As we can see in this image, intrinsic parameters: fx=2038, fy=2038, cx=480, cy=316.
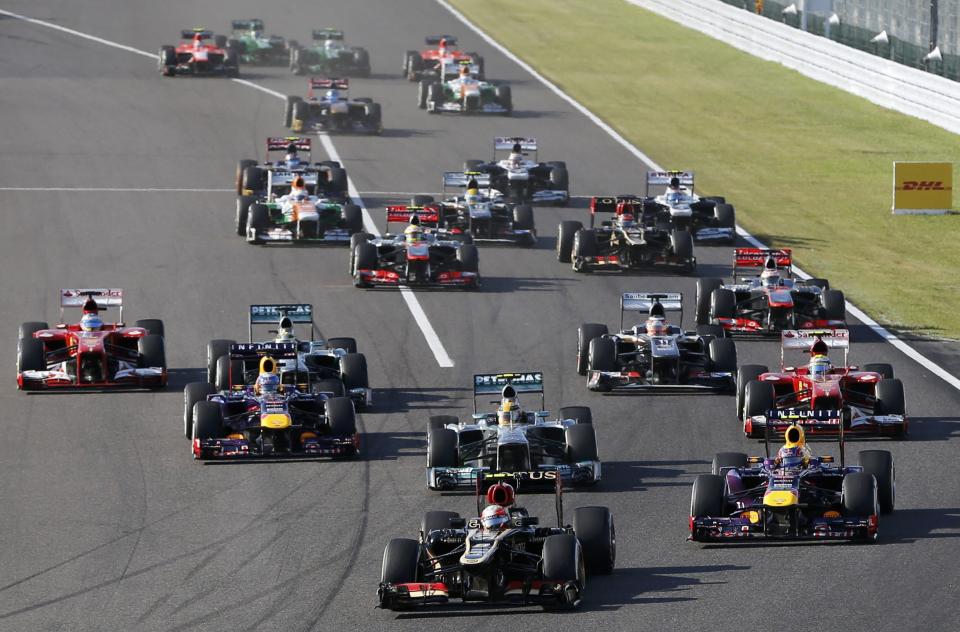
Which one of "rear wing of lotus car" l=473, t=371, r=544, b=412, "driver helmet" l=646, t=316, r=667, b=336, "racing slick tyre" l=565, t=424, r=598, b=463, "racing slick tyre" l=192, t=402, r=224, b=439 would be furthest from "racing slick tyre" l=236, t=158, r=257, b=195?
"racing slick tyre" l=565, t=424, r=598, b=463

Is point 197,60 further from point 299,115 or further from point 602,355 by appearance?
point 602,355

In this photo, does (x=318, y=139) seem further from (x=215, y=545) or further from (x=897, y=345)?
(x=215, y=545)

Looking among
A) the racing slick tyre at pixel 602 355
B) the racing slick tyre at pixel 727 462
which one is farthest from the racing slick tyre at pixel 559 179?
the racing slick tyre at pixel 727 462

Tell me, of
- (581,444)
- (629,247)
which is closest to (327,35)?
(629,247)

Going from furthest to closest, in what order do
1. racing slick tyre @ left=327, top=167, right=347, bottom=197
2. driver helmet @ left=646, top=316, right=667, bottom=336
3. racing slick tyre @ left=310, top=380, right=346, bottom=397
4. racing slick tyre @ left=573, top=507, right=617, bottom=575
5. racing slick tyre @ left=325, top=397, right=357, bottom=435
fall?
→ 1. racing slick tyre @ left=327, top=167, right=347, bottom=197
2. driver helmet @ left=646, top=316, right=667, bottom=336
3. racing slick tyre @ left=310, top=380, right=346, bottom=397
4. racing slick tyre @ left=325, top=397, right=357, bottom=435
5. racing slick tyre @ left=573, top=507, right=617, bottom=575

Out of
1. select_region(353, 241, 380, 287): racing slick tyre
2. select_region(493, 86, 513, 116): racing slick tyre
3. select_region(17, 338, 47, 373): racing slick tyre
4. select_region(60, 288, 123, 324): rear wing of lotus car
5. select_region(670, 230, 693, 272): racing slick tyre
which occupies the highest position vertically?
select_region(493, 86, 513, 116): racing slick tyre

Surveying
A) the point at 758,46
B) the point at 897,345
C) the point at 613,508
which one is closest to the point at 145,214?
the point at 897,345

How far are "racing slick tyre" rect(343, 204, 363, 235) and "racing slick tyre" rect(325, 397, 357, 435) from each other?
17.9m

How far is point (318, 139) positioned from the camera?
211 ft

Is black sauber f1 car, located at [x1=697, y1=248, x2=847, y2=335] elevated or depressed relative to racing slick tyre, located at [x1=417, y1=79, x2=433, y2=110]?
depressed

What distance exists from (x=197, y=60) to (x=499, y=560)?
5540 centimetres

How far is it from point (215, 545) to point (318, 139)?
39037 mm

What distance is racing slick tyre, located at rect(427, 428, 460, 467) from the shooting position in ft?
93.7

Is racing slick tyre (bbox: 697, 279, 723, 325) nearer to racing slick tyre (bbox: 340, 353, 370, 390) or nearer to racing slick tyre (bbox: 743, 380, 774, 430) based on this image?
racing slick tyre (bbox: 743, 380, 774, 430)
